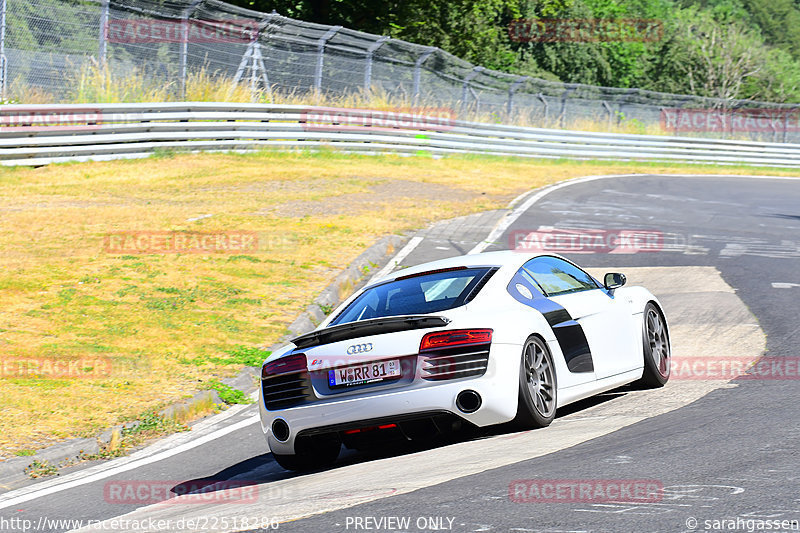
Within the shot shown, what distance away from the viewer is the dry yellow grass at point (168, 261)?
9109 millimetres

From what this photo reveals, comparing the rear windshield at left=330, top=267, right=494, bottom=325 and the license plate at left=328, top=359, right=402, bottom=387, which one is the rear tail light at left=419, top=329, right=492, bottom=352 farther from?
the rear windshield at left=330, top=267, right=494, bottom=325

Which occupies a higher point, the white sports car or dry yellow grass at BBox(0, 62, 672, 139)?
dry yellow grass at BBox(0, 62, 672, 139)

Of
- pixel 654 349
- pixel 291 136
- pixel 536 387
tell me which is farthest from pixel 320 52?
pixel 536 387

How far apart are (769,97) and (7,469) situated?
66.4 meters

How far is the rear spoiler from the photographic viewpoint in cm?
643

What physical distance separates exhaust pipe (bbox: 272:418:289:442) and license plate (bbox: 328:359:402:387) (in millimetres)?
461

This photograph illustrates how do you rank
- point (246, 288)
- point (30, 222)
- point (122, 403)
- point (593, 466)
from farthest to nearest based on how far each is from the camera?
point (30, 222), point (246, 288), point (122, 403), point (593, 466)

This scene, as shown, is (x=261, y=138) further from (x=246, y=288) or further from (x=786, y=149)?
(x=786, y=149)

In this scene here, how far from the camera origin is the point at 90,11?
74.0 feet

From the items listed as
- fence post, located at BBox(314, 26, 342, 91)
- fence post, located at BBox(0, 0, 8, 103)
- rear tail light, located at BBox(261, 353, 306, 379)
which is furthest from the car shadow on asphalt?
fence post, located at BBox(314, 26, 342, 91)

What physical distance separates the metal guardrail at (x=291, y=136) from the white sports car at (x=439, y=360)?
1525cm

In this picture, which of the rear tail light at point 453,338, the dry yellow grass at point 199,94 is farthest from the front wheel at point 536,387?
the dry yellow grass at point 199,94

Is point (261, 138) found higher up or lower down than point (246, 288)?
higher up

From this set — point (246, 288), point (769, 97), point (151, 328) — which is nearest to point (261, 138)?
point (246, 288)
